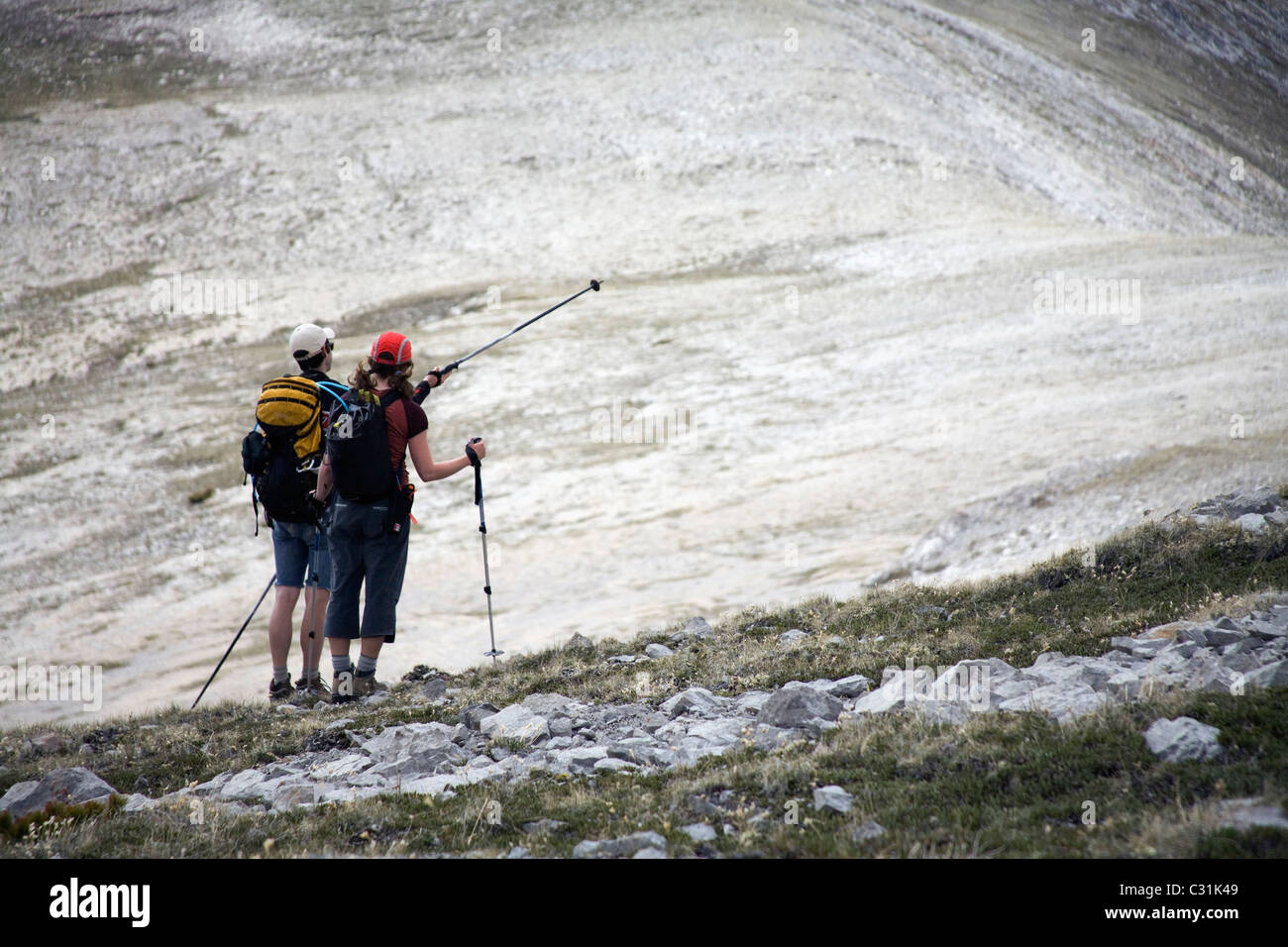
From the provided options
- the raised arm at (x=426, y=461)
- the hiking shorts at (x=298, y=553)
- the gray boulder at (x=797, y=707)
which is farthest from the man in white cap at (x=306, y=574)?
the gray boulder at (x=797, y=707)

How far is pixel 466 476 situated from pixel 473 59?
165 feet

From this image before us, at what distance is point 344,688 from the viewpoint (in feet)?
30.5

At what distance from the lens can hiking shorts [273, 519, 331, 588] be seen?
360 inches

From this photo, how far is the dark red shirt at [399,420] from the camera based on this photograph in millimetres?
8602

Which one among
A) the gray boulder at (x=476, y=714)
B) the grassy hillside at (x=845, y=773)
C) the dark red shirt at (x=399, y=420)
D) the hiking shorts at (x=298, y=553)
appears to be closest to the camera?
the grassy hillside at (x=845, y=773)

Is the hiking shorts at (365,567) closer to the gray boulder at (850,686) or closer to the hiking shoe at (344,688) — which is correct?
the hiking shoe at (344,688)

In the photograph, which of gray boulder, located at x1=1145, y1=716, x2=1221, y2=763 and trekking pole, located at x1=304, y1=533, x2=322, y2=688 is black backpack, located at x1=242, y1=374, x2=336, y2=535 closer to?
trekking pole, located at x1=304, y1=533, x2=322, y2=688

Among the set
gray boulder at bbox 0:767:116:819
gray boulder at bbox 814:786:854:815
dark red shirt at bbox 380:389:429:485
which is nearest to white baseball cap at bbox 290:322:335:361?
dark red shirt at bbox 380:389:429:485

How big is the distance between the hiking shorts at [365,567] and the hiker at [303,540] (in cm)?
37

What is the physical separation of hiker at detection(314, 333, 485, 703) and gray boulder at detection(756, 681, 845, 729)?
3.33 meters

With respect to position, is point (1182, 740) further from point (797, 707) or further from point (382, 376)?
point (382, 376)

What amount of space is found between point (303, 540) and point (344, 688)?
1470 millimetres

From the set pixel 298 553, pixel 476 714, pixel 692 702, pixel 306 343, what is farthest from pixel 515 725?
pixel 306 343

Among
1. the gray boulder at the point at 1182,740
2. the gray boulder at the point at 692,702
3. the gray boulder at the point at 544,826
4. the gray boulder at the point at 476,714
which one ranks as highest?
the gray boulder at the point at 1182,740
